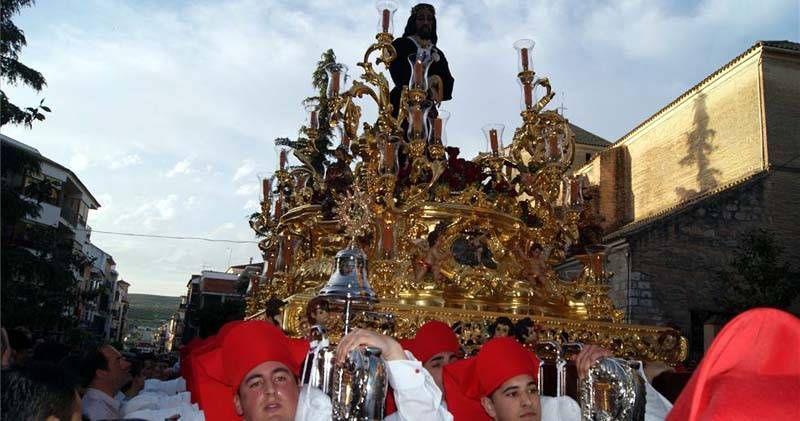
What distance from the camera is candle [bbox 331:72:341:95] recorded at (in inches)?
308

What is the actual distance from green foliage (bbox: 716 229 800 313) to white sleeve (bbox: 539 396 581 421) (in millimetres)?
13236

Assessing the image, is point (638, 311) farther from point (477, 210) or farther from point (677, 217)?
point (477, 210)

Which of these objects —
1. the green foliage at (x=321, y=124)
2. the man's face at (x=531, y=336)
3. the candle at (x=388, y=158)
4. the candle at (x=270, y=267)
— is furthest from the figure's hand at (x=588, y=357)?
the green foliage at (x=321, y=124)

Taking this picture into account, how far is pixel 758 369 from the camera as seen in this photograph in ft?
3.66

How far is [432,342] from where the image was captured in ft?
14.6

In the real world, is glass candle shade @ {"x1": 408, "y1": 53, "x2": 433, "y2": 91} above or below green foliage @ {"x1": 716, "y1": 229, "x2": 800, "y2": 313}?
above

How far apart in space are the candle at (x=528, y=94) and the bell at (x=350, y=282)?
13.8 ft

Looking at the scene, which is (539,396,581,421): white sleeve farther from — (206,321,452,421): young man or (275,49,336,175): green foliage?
(275,49,336,175): green foliage

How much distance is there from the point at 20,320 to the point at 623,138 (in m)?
24.1

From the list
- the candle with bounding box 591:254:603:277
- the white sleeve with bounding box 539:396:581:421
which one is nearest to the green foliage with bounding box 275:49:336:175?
the candle with bounding box 591:254:603:277

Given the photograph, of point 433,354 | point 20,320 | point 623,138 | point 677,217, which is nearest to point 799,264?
point 677,217

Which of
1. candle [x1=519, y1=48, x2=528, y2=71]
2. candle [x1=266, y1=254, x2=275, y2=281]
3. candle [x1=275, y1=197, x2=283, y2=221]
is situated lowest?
candle [x1=266, y1=254, x2=275, y2=281]

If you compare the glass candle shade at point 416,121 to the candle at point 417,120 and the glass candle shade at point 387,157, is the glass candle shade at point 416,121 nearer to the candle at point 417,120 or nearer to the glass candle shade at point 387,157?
the candle at point 417,120

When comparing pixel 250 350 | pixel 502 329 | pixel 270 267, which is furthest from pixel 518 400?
pixel 270 267
